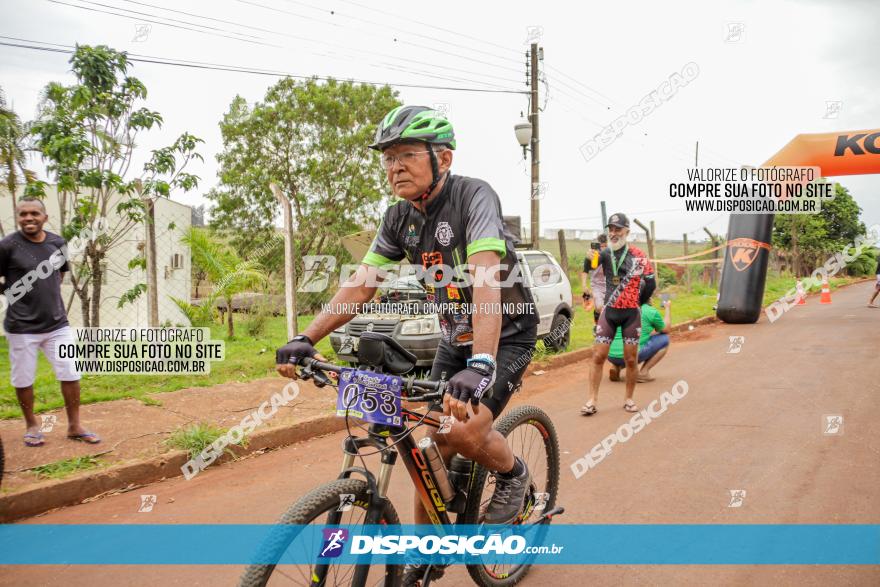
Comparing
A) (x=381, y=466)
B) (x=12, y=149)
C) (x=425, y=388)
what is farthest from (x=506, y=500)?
(x=12, y=149)

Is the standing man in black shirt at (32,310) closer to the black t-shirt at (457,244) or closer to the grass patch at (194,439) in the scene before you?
the grass patch at (194,439)

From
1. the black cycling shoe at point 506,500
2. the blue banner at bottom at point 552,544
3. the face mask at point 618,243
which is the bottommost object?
the blue banner at bottom at point 552,544

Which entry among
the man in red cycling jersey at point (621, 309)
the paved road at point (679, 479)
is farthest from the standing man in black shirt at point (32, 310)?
the man in red cycling jersey at point (621, 309)

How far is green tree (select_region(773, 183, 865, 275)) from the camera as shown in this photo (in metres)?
31.3

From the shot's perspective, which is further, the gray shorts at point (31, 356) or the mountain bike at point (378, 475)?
the gray shorts at point (31, 356)

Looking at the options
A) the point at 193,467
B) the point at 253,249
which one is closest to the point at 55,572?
the point at 193,467

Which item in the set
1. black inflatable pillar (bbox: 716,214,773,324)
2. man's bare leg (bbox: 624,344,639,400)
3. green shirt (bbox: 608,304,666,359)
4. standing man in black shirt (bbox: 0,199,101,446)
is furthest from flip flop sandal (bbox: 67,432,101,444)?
→ black inflatable pillar (bbox: 716,214,773,324)

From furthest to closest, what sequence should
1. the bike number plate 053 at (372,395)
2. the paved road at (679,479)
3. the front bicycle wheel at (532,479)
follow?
1. the paved road at (679,479)
2. the front bicycle wheel at (532,479)
3. the bike number plate 053 at (372,395)

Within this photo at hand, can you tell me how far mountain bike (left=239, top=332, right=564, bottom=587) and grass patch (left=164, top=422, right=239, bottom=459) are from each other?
10.5 feet

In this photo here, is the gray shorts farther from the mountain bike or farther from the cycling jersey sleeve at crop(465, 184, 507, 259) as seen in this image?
the cycling jersey sleeve at crop(465, 184, 507, 259)

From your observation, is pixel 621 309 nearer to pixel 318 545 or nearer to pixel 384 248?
pixel 384 248

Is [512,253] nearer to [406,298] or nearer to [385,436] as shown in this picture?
[385,436]

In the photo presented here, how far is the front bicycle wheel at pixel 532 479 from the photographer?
9.07 feet

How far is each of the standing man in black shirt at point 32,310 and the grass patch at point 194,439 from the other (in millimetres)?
668
